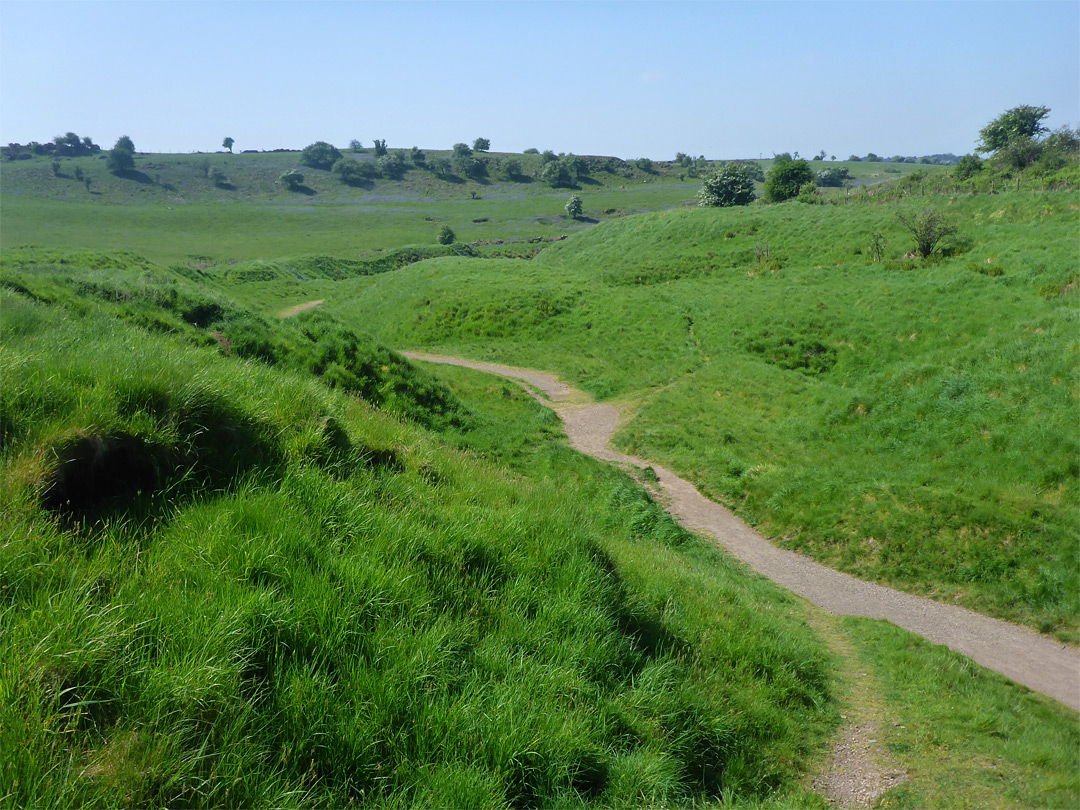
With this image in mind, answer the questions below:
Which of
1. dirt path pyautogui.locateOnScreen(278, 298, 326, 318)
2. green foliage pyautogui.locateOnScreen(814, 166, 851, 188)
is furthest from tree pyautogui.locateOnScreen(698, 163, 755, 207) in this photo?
green foliage pyautogui.locateOnScreen(814, 166, 851, 188)

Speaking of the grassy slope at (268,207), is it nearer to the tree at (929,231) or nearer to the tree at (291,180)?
the tree at (291,180)

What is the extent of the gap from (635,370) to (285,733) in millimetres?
28154

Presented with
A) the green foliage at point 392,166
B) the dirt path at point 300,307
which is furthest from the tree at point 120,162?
the dirt path at point 300,307

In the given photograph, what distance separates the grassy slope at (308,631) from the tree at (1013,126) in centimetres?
9240

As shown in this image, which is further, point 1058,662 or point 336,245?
point 336,245

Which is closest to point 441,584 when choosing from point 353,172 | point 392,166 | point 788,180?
point 788,180

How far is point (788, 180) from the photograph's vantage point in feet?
243

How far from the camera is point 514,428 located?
59.4ft

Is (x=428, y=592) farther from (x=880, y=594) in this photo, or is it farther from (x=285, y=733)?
(x=880, y=594)

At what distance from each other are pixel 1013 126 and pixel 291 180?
147998 millimetres

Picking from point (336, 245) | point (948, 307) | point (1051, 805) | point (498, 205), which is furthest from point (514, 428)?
point (498, 205)

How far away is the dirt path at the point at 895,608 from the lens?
9.03 metres

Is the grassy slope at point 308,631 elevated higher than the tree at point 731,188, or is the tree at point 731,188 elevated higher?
the tree at point 731,188

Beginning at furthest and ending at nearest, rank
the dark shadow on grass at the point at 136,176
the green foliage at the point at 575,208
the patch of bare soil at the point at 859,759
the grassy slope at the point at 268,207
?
the dark shadow on grass at the point at 136,176, the green foliage at the point at 575,208, the grassy slope at the point at 268,207, the patch of bare soil at the point at 859,759
